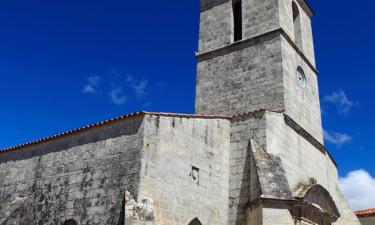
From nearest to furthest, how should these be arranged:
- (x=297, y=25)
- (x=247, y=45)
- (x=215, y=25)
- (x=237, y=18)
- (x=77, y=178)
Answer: (x=77, y=178) → (x=247, y=45) → (x=215, y=25) → (x=237, y=18) → (x=297, y=25)

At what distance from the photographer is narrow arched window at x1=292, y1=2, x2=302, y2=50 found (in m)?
16.8

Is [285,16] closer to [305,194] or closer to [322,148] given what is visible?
[322,148]

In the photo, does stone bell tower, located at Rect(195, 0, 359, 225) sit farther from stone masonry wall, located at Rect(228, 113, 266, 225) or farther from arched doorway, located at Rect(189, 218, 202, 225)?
arched doorway, located at Rect(189, 218, 202, 225)

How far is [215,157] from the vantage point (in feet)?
39.6

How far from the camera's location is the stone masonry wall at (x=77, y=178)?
10086mm

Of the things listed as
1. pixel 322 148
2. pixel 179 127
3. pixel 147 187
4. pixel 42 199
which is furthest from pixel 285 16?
pixel 42 199

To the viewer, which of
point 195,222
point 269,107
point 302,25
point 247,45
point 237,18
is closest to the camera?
point 195,222

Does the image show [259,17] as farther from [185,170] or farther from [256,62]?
[185,170]

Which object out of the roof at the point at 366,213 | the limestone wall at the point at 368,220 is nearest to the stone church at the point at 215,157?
the roof at the point at 366,213

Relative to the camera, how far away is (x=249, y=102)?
14.2 metres

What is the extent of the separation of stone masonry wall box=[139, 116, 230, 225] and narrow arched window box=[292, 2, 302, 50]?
623cm

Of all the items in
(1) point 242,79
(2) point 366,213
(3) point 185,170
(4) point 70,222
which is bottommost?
(4) point 70,222

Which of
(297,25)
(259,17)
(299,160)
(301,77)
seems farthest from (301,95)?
(297,25)

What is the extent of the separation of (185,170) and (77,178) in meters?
→ 2.91
